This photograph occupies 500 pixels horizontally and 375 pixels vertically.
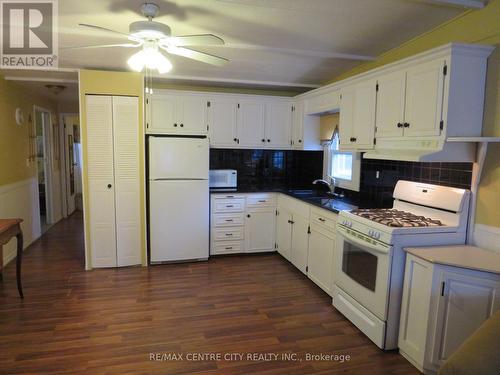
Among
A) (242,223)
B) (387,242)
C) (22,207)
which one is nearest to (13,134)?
(22,207)

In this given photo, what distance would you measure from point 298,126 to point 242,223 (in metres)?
1.53

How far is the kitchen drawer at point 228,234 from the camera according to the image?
441 centimetres

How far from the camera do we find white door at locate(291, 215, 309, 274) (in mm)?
3755

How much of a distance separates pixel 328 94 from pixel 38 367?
11.7 feet

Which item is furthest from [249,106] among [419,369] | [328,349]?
[419,369]

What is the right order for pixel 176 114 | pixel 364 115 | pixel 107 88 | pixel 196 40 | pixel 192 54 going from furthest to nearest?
pixel 176 114
pixel 107 88
pixel 364 115
pixel 192 54
pixel 196 40

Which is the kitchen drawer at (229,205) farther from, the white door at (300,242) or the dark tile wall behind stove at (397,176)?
the dark tile wall behind stove at (397,176)

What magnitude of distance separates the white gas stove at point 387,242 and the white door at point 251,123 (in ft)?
6.70

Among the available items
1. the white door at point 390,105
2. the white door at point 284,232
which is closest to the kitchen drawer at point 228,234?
the white door at point 284,232

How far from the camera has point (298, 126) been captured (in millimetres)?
4574

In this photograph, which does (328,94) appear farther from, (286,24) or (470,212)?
(470,212)

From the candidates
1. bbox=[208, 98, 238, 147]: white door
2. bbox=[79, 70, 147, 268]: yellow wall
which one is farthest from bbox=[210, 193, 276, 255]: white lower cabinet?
bbox=[79, 70, 147, 268]: yellow wall

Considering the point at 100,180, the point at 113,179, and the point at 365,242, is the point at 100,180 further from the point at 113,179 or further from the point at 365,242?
the point at 365,242

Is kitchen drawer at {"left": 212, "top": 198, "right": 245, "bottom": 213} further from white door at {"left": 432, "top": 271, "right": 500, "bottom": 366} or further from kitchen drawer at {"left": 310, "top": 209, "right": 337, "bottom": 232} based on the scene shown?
white door at {"left": 432, "top": 271, "right": 500, "bottom": 366}
